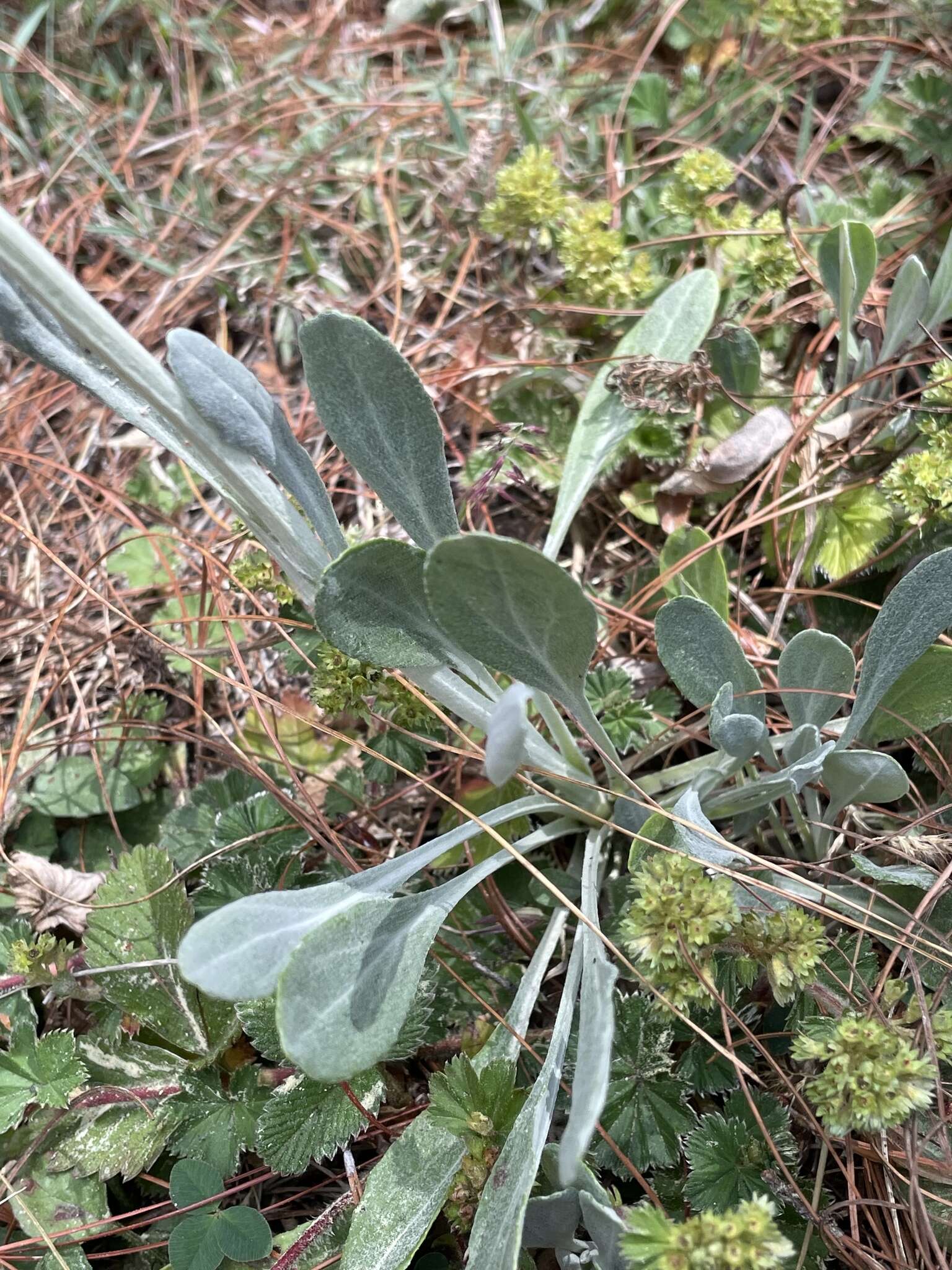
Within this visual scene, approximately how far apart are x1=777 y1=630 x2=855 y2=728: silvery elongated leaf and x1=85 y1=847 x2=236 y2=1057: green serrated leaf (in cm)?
95

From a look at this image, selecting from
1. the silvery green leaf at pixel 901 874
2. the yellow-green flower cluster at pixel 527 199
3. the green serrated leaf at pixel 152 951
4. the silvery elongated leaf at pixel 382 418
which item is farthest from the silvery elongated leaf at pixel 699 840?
the yellow-green flower cluster at pixel 527 199

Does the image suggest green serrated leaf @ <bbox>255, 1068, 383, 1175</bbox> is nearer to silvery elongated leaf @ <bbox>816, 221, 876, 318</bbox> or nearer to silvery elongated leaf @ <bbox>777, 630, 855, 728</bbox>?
silvery elongated leaf @ <bbox>777, 630, 855, 728</bbox>

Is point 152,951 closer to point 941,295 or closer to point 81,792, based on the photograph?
point 81,792

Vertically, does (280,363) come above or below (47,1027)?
above

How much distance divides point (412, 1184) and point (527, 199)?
5.55 ft

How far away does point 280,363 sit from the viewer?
2.27 meters

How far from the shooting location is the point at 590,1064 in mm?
954

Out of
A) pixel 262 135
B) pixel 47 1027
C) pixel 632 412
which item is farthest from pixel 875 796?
pixel 262 135

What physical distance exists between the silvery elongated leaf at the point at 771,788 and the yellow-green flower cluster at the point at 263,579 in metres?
0.73

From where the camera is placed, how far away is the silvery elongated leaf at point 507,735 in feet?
3.19

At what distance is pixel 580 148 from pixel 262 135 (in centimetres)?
87

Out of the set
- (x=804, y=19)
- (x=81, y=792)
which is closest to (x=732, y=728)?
(x=81, y=792)

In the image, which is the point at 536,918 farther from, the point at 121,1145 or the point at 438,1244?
the point at 121,1145

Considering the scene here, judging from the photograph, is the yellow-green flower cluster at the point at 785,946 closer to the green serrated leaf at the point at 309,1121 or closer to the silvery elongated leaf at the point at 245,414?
the green serrated leaf at the point at 309,1121
